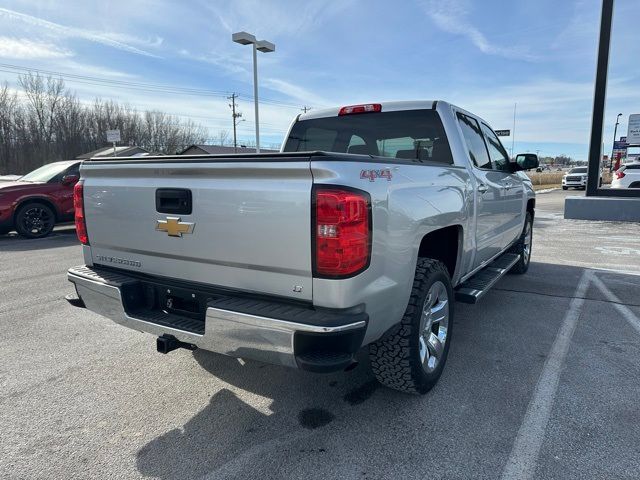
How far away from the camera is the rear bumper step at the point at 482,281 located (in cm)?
351

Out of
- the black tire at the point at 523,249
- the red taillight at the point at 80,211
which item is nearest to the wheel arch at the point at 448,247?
the red taillight at the point at 80,211

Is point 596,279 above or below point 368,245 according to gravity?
below

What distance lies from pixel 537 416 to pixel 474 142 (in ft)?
8.49

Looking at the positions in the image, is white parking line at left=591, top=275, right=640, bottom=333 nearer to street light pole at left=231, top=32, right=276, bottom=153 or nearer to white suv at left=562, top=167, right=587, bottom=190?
street light pole at left=231, top=32, right=276, bottom=153

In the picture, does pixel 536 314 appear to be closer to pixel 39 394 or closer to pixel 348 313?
pixel 348 313

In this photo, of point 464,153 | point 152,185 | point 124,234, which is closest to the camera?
point 152,185

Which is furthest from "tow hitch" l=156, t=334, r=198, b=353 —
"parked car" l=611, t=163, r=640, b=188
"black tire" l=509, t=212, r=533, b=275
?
"parked car" l=611, t=163, r=640, b=188

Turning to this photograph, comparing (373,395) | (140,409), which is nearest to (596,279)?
(373,395)

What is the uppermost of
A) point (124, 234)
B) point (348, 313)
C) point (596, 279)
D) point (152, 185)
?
point (152, 185)

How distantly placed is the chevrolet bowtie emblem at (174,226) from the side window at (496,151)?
3.47m

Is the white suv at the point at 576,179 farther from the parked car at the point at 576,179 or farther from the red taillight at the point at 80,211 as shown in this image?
the red taillight at the point at 80,211

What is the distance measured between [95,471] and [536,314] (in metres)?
4.20

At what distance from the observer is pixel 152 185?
8.93 ft

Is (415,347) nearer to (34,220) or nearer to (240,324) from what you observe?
(240,324)
